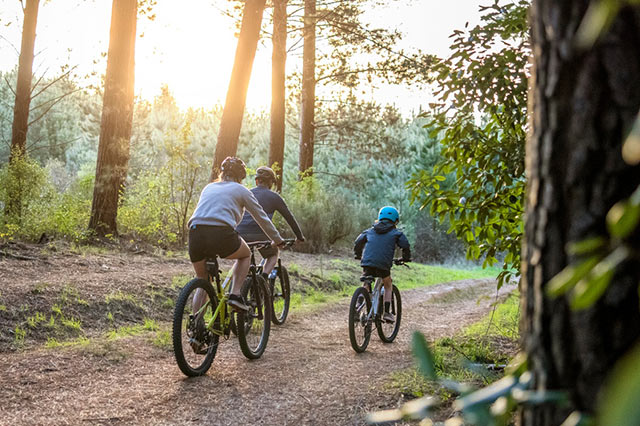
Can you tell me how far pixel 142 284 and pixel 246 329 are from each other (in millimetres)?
3058

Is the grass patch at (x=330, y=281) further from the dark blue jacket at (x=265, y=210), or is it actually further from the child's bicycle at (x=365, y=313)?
the child's bicycle at (x=365, y=313)

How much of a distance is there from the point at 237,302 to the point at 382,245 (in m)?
2.12

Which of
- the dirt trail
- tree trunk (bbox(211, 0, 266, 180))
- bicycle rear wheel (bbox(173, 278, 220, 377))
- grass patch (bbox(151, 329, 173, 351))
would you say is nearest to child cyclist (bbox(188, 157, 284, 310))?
bicycle rear wheel (bbox(173, 278, 220, 377))

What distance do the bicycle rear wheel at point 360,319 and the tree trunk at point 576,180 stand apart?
591 cm

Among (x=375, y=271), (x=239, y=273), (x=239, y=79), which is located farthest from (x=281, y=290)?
(x=239, y=79)

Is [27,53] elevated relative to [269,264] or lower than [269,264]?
elevated

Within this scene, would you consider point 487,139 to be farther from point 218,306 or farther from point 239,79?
point 239,79

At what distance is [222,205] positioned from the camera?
5.84m

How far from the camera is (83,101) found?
169ft

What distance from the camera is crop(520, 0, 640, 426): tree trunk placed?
1035 millimetres

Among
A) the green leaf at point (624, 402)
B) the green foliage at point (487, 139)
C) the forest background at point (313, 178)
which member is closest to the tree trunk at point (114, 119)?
the forest background at point (313, 178)

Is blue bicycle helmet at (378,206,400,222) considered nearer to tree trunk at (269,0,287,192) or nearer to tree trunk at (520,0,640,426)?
tree trunk at (520,0,640,426)

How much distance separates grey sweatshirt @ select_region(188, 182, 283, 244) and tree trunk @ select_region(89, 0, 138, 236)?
7.75 m

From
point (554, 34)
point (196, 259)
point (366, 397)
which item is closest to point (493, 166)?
point (366, 397)
